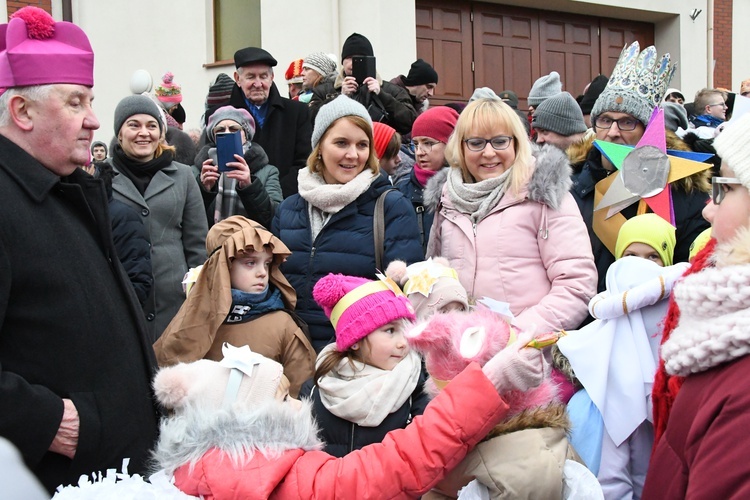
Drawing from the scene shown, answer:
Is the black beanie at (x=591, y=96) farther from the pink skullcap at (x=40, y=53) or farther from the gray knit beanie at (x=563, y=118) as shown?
the pink skullcap at (x=40, y=53)

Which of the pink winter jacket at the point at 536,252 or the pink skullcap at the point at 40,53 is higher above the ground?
the pink skullcap at the point at 40,53

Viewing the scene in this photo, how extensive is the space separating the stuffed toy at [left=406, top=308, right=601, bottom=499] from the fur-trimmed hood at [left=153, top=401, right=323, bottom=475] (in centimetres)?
47

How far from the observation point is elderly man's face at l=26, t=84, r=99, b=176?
7.64ft

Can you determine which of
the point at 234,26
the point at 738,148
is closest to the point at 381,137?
the point at 738,148

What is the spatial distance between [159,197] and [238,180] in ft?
1.46

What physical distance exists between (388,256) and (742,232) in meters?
2.15

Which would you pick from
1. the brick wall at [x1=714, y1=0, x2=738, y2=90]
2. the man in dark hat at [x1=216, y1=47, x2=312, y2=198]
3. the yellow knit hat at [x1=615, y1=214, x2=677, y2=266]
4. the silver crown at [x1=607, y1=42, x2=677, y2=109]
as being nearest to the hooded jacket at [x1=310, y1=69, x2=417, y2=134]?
the man in dark hat at [x1=216, y1=47, x2=312, y2=198]

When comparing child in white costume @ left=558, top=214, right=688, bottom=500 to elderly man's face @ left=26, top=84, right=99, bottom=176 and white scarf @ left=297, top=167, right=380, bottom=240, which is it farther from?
elderly man's face @ left=26, top=84, right=99, bottom=176

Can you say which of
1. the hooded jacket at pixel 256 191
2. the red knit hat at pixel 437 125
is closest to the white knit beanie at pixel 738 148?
the red knit hat at pixel 437 125

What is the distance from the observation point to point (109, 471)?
7.02ft

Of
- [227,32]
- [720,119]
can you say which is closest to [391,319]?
[720,119]

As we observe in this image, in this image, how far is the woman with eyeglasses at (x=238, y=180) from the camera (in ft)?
15.0

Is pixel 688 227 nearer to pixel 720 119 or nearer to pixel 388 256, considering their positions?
pixel 388 256

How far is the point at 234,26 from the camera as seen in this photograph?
1118 cm
